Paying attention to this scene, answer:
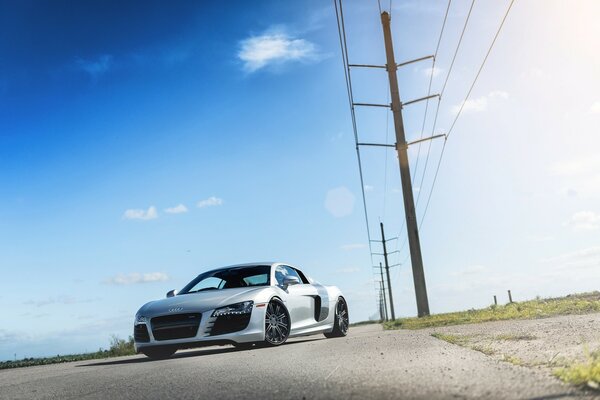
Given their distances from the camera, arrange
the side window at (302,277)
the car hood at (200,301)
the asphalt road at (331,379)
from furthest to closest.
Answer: the side window at (302,277) → the car hood at (200,301) → the asphalt road at (331,379)

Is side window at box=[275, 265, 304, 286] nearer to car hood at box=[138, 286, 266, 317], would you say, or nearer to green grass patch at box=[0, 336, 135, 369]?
car hood at box=[138, 286, 266, 317]

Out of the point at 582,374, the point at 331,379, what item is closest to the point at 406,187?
the point at 331,379

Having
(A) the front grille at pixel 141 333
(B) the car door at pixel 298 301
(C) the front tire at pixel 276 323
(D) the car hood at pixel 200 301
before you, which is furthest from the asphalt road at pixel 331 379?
(B) the car door at pixel 298 301

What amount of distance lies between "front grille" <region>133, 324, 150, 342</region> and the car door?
2.18 m

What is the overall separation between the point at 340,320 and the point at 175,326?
3974 millimetres

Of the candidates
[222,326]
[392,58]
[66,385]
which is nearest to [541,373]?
[66,385]

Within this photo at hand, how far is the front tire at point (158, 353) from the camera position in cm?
937

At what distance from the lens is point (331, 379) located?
4.60 metres

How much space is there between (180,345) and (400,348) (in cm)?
356

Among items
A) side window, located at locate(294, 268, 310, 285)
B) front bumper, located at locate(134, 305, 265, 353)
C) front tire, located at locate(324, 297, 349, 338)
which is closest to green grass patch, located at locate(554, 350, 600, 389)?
front bumper, located at locate(134, 305, 265, 353)

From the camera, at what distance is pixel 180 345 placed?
9.00 metres

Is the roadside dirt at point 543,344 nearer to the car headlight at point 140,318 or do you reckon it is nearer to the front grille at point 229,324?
the front grille at point 229,324

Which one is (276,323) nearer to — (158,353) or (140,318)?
(158,353)

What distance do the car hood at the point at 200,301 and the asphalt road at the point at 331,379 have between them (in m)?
1.77
